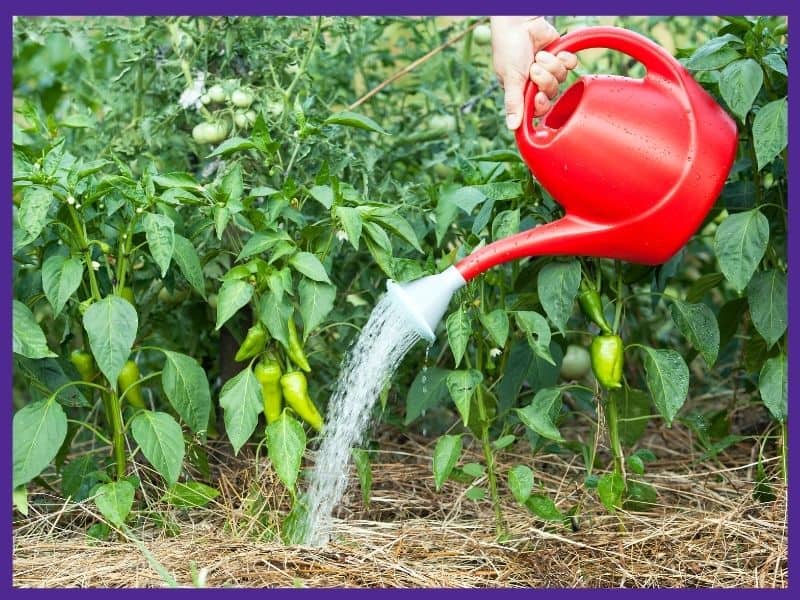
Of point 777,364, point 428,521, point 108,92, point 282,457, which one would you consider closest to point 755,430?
point 777,364

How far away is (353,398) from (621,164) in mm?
595

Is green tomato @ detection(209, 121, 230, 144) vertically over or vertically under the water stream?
over

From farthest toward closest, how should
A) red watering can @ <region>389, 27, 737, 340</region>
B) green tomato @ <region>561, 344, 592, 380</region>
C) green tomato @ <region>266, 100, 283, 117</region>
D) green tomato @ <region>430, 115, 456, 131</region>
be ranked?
green tomato @ <region>430, 115, 456, 131</region>
green tomato @ <region>561, 344, 592, 380</region>
green tomato @ <region>266, 100, 283, 117</region>
red watering can @ <region>389, 27, 737, 340</region>

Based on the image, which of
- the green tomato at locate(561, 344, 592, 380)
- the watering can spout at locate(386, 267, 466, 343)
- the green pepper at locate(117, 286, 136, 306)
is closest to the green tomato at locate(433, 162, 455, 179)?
the green tomato at locate(561, 344, 592, 380)

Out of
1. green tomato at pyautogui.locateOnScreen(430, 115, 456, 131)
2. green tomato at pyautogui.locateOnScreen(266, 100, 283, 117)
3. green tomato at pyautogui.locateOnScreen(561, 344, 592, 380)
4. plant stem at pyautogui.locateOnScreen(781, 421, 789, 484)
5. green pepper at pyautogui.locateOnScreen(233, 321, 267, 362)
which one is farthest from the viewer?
green tomato at pyautogui.locateOnScreen(430, 115, 456, 131)

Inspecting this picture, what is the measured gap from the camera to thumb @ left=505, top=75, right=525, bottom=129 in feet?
5.61

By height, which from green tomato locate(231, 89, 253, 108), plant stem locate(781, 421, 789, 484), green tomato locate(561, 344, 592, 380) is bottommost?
plant stem locate(781, 421, 789, 484)

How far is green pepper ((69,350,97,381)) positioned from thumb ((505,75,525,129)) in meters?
0.80

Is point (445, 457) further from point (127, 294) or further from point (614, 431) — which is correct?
point (127, 294)

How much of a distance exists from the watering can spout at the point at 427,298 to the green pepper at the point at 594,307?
230 mm

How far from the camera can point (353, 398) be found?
1.87m

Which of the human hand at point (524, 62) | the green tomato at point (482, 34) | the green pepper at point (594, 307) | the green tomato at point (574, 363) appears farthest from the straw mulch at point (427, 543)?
the green tomato at point (482, 34)

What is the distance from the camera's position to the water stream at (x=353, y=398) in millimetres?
1755

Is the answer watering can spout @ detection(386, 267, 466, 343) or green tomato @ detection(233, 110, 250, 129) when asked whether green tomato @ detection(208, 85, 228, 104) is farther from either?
watering can spout @ detection(386, 267, 466, 343)
